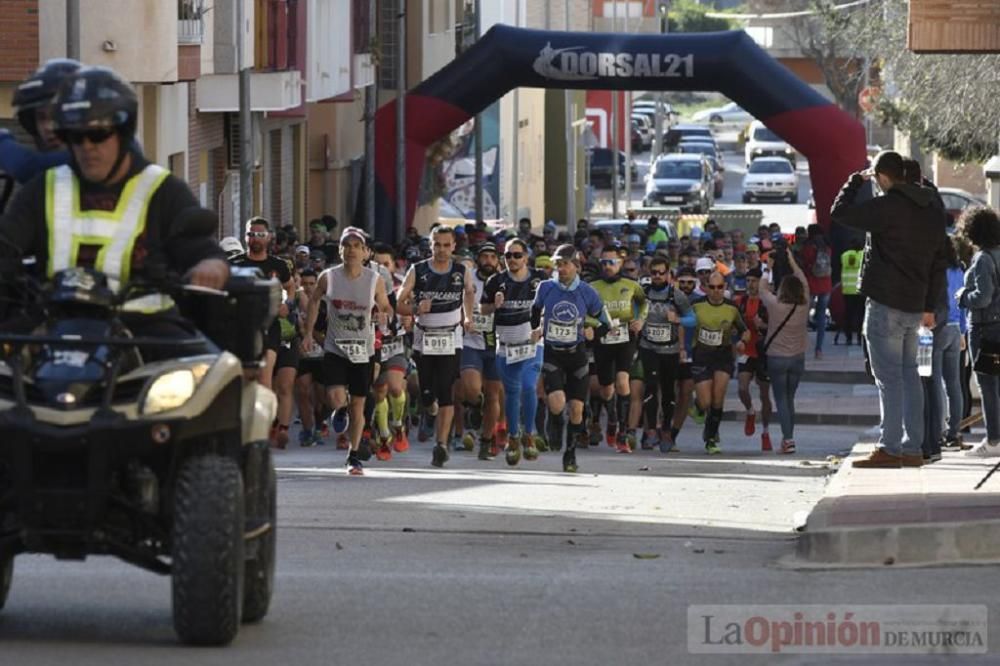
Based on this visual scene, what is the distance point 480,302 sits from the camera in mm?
20766

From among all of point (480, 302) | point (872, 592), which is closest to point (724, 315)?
point (480, 302)

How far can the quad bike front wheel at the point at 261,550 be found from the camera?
931cm

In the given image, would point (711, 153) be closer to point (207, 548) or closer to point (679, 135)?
point (679, 135)

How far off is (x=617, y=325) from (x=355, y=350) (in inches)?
160

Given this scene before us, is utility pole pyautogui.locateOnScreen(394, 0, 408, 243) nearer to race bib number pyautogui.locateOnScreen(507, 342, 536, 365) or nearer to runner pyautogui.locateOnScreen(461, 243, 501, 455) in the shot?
runner pyautogui.locateOnScreen(461, 243, 501, 455)

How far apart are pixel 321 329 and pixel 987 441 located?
6.54m

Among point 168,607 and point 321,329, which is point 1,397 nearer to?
point 168,607

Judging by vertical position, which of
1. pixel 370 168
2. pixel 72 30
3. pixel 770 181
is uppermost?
pixel 72 30

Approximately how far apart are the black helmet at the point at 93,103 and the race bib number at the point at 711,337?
15.1m

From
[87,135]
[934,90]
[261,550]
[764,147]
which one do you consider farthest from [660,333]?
[764,147]

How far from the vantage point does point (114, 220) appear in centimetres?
898

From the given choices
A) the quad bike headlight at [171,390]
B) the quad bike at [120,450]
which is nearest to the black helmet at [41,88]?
the quad bike at [120,450]

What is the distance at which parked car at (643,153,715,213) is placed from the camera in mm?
75938

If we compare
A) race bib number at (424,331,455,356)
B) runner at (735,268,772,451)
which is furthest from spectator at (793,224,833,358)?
race bib number at (424,331,455,356)
